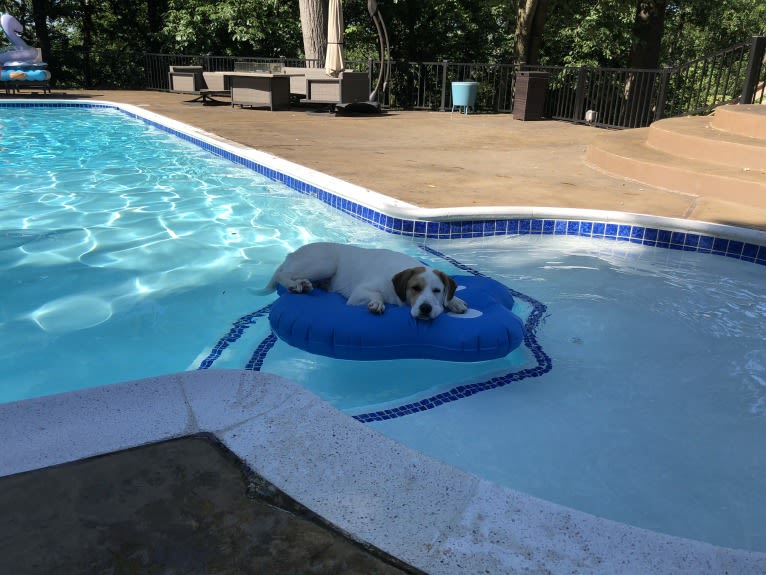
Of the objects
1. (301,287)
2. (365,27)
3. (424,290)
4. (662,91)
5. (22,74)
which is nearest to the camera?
(424,290)

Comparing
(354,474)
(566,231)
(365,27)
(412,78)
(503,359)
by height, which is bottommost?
(503,359)

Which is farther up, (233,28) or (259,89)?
(233,28)

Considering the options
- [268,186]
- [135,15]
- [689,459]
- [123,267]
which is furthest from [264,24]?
[689,459]

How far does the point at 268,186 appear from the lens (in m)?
8.63

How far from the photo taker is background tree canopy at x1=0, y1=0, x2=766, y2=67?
20.6 m

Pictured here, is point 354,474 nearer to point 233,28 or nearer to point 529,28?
point 529,28

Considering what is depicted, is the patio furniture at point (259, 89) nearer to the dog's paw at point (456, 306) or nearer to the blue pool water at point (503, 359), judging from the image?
the blue pool water at point (503, 359)

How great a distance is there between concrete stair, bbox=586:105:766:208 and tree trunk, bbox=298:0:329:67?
1124 cm

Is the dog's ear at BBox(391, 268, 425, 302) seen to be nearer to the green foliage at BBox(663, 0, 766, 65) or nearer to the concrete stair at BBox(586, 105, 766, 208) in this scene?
the concrete stair at BBox(586, 105, 766, 208)

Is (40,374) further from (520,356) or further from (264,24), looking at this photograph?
(264,24)

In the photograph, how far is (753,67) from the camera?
11.3 meters

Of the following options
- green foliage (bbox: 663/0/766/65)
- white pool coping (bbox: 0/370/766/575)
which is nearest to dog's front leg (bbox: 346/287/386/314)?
white pool coping (bbox: 0/370/766/575)

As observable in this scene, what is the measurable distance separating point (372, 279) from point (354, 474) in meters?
2.13

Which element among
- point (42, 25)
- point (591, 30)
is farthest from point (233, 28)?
point (591, 30)
